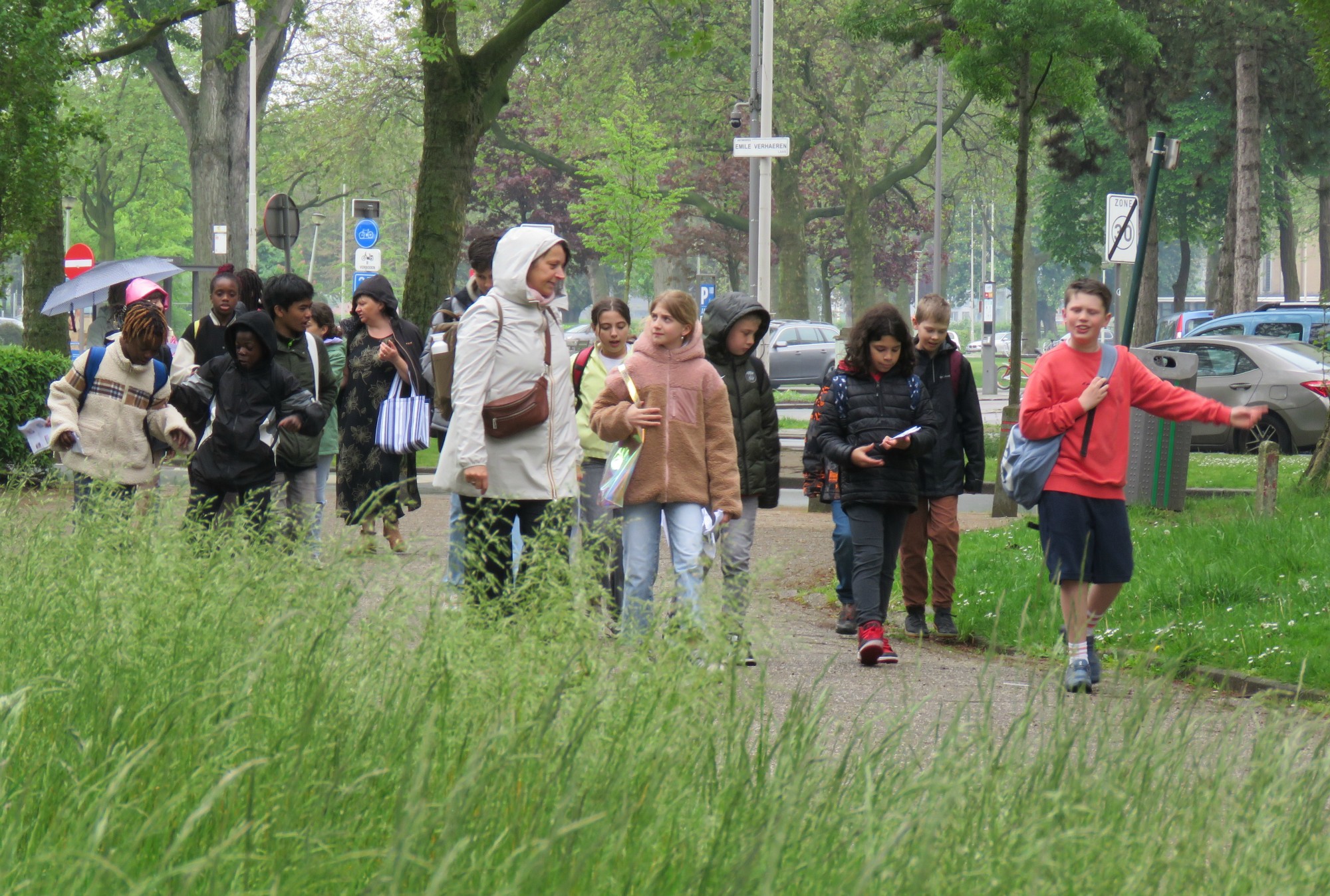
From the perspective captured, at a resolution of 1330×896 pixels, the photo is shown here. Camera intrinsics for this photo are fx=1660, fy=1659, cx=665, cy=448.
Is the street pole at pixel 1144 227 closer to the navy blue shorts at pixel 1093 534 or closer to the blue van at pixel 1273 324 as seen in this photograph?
the navy blue shorts at pixel 1093 534

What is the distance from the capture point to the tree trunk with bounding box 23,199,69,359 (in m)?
20.5

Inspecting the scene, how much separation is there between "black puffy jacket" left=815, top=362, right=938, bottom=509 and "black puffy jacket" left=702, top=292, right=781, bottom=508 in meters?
0.31

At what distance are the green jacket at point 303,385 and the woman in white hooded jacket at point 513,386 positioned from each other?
2113 millimetres

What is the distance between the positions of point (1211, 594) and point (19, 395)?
12180 millimetres

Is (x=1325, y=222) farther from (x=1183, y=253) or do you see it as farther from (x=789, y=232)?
(x=789, y=232)

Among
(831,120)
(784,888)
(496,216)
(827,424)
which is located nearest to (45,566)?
(784,888)

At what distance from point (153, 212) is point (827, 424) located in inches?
2504

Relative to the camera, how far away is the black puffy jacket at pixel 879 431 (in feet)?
26.8

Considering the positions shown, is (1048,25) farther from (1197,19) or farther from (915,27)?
(1197,19)

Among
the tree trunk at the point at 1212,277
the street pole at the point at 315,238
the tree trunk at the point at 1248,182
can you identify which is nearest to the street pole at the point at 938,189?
the tree trunk at the point at 1248,182

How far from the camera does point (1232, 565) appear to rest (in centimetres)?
935

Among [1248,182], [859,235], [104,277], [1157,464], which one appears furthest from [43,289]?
[859,235]

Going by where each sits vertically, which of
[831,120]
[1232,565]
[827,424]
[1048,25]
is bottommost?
[1232,565]

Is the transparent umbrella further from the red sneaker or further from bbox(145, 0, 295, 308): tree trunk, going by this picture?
the red sneaker
